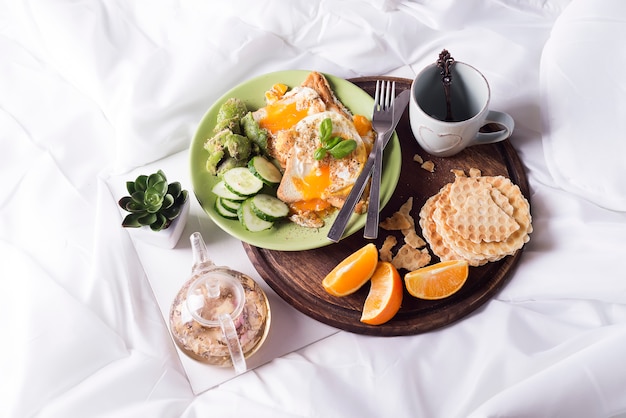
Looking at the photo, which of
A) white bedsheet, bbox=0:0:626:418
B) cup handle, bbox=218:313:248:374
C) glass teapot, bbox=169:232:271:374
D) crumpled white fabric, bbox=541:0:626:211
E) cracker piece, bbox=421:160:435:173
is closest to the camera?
cup handle, bbox=218:313:248:374

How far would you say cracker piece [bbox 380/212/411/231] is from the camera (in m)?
2.52

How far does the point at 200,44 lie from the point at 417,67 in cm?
110

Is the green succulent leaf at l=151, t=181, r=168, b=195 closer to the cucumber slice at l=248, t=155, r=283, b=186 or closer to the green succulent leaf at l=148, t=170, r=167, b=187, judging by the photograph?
the green succulent leaf at l=148, t=170, r=167, b=187

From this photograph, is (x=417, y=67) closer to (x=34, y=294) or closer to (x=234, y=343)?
(x=234, y=343)

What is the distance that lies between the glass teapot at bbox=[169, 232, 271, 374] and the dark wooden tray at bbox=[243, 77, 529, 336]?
0.16m

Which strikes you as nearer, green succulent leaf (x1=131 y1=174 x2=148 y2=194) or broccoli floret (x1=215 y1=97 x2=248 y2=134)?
green succulent leaf (x1=131 y1=174 x2=148 y2=194)

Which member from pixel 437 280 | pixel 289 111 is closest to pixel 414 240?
pixel 437 280

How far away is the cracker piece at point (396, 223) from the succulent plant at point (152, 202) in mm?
851

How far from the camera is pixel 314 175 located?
2480 millimetres

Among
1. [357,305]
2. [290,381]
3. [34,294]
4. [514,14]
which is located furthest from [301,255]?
[514,14]

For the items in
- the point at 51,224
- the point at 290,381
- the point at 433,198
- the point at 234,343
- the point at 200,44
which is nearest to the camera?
the point at 234,343

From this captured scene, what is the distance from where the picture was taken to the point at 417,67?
10.0 feet

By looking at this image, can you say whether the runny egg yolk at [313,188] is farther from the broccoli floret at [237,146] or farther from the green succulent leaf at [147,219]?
the green succulent leaf at [147,219]

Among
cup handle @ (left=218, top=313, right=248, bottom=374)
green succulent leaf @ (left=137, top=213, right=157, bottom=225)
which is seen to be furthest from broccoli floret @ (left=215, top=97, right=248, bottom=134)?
cup handle @ (left=218, top=313, right=248, bottom=374)
